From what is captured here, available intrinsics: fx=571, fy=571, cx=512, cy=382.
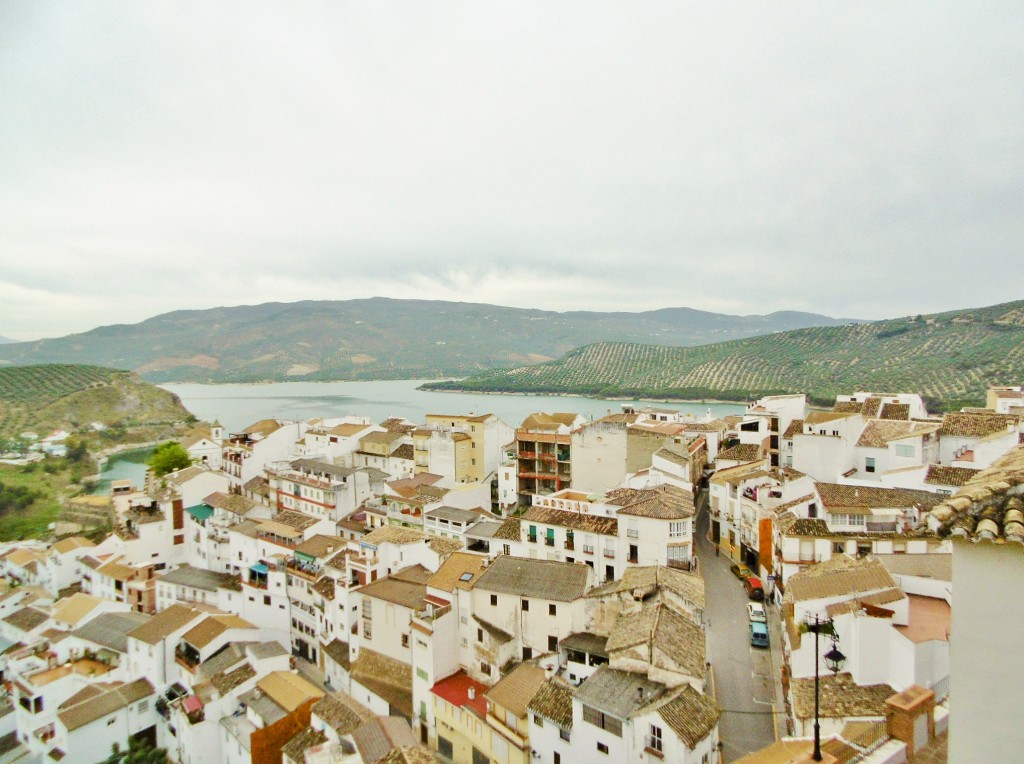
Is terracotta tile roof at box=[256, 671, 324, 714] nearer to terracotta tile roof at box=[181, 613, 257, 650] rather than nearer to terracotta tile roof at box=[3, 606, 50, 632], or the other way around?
terracotta tile roof at box=[181, 613, 257, 650]

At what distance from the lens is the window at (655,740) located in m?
8.80

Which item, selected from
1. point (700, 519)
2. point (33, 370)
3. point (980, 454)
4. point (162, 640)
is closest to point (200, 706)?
point (162, 640)

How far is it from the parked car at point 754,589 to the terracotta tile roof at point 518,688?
239 inches

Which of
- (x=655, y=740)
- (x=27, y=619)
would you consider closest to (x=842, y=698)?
(x=655, y=740)

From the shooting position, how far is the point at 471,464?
25.9 meters

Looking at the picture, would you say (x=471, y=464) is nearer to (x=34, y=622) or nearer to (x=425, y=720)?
(x=425, y=720)

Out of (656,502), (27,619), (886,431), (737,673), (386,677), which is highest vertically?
(886,431)

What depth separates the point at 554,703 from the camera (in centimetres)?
1027

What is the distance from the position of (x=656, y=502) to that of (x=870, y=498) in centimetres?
516

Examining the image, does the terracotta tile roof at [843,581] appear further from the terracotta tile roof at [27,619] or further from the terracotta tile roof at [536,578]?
the terracotta tile roof at [27,619]

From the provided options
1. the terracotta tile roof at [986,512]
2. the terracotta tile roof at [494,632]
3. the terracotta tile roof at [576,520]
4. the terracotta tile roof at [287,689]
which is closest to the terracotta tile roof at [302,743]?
the terracotta tile roof at [287,689]

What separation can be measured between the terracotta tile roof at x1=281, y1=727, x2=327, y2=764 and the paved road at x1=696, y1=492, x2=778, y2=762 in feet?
26.6

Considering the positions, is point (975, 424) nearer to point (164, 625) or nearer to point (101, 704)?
point (164, 625)

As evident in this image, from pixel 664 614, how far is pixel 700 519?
9.80 m
